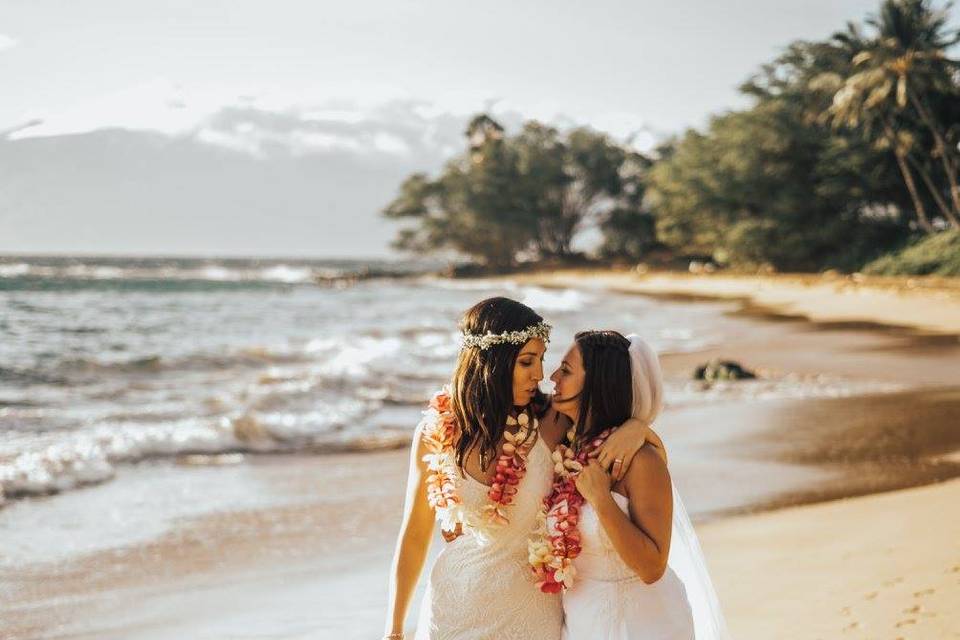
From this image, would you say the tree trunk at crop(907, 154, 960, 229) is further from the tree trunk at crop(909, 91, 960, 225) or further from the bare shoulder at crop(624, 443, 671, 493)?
the bare shoulder at crop(624, 443, 671, 493)

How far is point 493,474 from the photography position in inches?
110

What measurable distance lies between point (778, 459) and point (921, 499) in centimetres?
221

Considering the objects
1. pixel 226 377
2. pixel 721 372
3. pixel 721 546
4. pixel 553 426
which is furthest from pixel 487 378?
pixel 226 377

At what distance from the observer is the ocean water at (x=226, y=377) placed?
34.8ft

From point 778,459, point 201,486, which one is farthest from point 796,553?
point 201,486

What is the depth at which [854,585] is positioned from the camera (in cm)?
515

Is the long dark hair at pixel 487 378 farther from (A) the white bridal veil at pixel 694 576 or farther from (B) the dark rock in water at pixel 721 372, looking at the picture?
(B) the dark rock in water at pixel 721 372

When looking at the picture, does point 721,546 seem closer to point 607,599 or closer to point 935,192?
point 607,599

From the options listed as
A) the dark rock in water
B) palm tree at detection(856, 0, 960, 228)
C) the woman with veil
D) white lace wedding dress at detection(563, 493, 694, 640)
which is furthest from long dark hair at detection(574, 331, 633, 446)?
palm tree at detection(856, 0, 960, 228)

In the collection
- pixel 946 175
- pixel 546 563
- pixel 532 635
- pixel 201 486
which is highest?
pixel 946 175

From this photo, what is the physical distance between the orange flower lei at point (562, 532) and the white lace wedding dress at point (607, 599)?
5 centimetres

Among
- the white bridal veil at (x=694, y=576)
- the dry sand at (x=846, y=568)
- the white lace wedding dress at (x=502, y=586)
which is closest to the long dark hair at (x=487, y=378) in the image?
the white lace wedding dress at (x=502, y=586)

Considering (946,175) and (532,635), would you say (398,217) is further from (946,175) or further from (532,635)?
(532,635)

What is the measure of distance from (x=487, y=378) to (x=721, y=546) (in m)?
4.04
